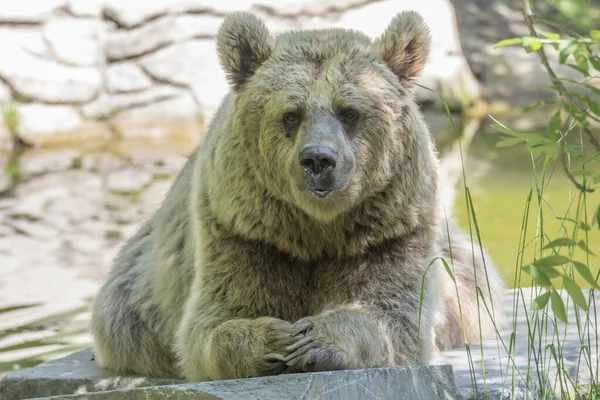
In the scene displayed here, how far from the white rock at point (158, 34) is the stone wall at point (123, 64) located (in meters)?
0.02

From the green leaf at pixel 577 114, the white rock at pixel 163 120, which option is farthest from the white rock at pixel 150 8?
the green leaf at pixel 577 114

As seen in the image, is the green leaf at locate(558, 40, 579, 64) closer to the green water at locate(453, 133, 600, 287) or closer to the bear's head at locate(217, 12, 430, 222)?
the bear's head at locate(217, 12, 430, 222)

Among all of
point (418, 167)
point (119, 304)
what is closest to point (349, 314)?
point (418, 167)

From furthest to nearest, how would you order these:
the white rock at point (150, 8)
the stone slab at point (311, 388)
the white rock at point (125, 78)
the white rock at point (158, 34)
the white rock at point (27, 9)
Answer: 1. the white rock at point (150, 8)
2. the white rock at point (158, 34)
3. the white rock at point (125, 78)
4. the white rock at point (27, 9)
5. the stone slab at point (311, 388)

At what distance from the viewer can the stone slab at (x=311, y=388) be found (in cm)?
341

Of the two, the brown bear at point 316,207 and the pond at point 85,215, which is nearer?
the brown bear at point 316,207

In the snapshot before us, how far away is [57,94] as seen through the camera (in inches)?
600

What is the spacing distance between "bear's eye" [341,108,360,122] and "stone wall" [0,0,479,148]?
37.3 ft

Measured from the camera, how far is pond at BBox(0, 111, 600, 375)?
7.43 m

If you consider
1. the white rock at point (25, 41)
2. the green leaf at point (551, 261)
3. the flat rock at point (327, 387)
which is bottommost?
the flat rock at point (327, 387)

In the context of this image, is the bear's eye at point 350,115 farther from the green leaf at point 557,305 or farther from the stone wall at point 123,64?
the stone wall at point 123,64

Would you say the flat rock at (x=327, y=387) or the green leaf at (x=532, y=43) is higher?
the green leaf at (x=532, y=43)

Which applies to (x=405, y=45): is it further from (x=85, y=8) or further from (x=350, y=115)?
(x=85, y=8)

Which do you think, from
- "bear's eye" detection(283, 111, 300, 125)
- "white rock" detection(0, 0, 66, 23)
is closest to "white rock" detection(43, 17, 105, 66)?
"white rock" detection(0, 0, 66, 23)
